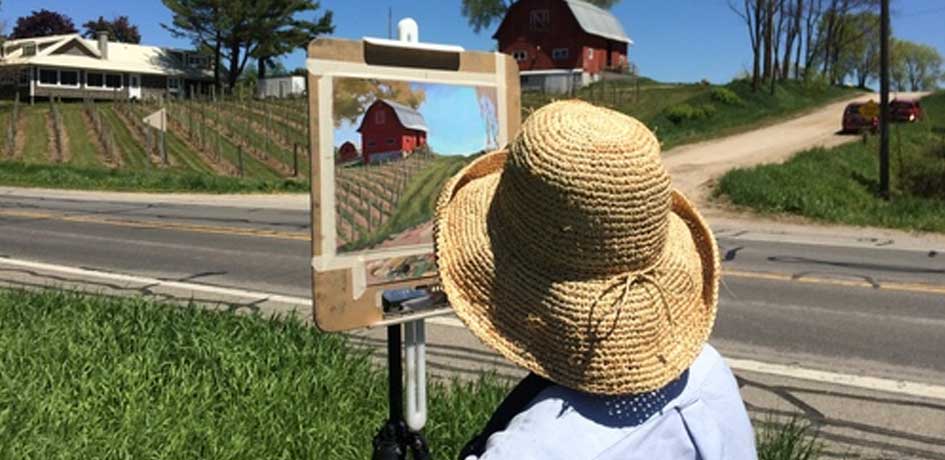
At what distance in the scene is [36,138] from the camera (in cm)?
3169

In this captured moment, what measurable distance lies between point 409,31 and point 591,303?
1.40 meters

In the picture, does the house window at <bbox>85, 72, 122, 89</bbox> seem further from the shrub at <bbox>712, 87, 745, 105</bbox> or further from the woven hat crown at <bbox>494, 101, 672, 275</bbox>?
the woven hat crown at <bbox>494, 101, 672, 275</bbox>

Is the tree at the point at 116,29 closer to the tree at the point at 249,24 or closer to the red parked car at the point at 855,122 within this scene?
the tree at the point at 249,24

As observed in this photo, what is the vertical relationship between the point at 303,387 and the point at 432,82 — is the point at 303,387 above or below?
below

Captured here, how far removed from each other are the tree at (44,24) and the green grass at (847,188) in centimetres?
8166

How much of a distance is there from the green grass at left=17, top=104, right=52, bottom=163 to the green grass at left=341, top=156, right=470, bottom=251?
28810mm

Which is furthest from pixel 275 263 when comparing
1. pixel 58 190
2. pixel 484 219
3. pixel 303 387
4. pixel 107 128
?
pixel 107 128

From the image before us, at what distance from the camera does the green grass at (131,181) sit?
2167cm

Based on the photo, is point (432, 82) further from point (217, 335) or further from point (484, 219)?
point (217, 335)

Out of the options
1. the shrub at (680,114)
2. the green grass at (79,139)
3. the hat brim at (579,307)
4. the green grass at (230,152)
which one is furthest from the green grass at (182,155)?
the hat brim at (579,307)

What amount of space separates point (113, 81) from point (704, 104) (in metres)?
50.5

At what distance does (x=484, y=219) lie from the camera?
1.55 metres

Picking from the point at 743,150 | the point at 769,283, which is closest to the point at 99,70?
the point at 743,150

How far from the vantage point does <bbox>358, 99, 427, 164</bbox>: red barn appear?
2439 mm
